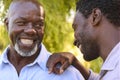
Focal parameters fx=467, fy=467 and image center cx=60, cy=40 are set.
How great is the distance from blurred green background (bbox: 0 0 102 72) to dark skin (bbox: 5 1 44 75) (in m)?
1.50


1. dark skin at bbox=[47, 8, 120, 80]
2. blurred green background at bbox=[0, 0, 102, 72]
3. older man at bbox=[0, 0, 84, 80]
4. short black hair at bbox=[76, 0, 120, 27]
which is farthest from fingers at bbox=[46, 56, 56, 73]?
blurred green background at bbox=[0, 0, 102, 72]

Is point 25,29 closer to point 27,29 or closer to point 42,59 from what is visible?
point 27,29

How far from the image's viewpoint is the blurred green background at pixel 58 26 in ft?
16.6

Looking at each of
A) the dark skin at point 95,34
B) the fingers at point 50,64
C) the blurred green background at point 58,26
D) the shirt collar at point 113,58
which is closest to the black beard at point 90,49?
the dark skin at point 95,34

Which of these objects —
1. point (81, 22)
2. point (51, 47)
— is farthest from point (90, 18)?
point (51, 47)

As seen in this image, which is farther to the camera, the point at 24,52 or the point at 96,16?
the point at 24,52

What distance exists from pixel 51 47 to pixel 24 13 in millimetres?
2178

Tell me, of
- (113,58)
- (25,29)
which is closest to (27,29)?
(25,29)

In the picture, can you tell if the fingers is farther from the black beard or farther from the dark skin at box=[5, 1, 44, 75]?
the black beard

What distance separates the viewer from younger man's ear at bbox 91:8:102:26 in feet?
8.93

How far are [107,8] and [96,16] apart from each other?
0.28 ft

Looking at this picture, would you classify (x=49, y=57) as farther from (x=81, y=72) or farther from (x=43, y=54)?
(x=81, y=72)

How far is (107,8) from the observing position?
9.05 feet

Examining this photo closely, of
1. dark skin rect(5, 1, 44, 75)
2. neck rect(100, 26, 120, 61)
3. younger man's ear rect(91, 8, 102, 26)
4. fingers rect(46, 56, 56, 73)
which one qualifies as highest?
younger man's ear rect(91, 8, 102, 26)
